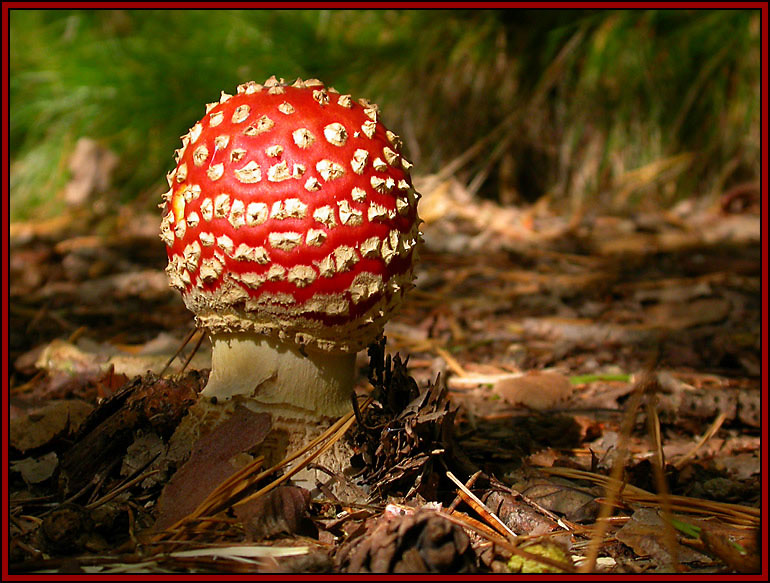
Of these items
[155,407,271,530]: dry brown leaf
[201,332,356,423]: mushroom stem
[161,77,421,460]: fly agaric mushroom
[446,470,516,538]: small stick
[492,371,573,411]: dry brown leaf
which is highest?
[161,77,421,460]: fly agaric mushroom

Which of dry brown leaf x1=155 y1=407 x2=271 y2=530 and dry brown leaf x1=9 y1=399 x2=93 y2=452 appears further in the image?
dry brown leaf x1=9 y1=399 x2=93 y2=452

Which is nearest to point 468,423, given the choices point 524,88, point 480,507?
point 480,507

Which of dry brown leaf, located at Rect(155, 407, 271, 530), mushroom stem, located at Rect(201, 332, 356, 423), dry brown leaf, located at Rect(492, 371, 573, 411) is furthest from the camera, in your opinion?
dry brown leaf, located at Rect(492, 371, 573, 411)

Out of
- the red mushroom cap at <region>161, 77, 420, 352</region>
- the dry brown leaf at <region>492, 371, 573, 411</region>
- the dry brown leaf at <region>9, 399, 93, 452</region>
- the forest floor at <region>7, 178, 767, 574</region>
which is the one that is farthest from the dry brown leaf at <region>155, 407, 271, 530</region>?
the dry brown leaf at <region>492, 371, 573, 411</region>

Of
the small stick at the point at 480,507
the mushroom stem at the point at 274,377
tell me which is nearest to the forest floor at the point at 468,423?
the small stick at the point at 480,507

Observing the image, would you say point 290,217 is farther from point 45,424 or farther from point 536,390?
point 536,390

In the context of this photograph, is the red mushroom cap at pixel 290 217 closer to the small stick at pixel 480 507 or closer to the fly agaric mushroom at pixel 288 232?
the fly agaric mushroom at pixel 288 232

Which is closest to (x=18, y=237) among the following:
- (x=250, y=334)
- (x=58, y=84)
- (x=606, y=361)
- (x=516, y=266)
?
(x=58, y=84)

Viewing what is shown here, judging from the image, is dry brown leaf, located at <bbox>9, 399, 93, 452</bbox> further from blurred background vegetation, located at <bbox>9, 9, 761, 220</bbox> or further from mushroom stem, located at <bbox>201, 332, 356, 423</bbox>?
blurred background vegetation, located at <bbox>9, 9, 761, 220</bbox>
